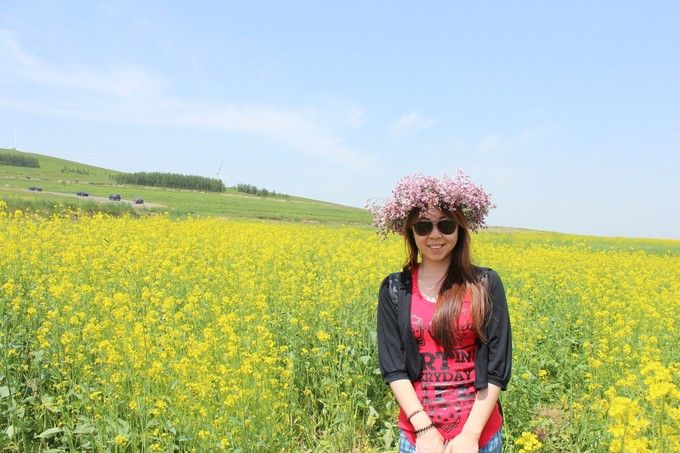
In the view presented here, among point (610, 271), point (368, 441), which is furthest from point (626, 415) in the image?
point (610, 271)

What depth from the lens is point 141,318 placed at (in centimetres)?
537

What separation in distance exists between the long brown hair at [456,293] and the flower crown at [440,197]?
0.04 metres

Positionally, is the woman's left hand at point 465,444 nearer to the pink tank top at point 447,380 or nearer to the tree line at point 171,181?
the pink tank top at point 447,380

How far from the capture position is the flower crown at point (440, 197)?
240 centimetres

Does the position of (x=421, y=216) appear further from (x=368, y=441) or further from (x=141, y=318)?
(x=141, y=318)

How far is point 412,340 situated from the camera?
2420 millimetres

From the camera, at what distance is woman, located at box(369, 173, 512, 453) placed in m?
2.33

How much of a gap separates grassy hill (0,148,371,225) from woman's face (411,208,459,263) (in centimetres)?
2554

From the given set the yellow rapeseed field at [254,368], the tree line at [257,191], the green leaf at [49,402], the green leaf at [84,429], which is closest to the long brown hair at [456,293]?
the yellow rapeseed field at [254,368]

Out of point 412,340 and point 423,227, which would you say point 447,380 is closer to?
point 412,340

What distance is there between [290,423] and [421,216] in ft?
8.25

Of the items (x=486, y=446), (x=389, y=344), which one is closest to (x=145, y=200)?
(x=389, y=344)

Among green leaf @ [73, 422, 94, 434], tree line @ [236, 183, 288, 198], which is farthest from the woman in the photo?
tree line @ [236, 183, 288, 198]

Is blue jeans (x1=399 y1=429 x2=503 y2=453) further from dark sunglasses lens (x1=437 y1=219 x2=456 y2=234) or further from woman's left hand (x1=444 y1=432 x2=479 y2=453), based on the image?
dark sunglasses lens (x1=437 y1=219 x2=456 y2=234)
